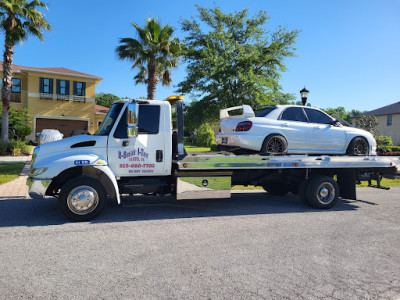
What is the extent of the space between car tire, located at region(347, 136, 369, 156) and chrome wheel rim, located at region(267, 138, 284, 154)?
6.66 feet

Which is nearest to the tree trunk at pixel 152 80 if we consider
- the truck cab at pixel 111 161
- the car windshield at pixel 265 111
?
the car windshield at pixel 265 111

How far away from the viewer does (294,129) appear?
7297 millimetres

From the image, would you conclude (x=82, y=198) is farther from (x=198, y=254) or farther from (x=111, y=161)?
(x=198, y=254)

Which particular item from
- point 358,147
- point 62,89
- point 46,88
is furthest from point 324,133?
point 46,88

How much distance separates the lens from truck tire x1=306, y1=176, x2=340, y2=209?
7.14 meters

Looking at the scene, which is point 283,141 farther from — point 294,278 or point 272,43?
point 272,43

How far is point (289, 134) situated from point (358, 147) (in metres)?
2.13

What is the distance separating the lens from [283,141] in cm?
718

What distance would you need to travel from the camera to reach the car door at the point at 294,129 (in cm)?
724

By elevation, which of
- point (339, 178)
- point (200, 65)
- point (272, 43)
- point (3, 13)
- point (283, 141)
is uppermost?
point (3, 13)

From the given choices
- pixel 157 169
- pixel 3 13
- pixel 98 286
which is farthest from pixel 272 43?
pixel 3 13

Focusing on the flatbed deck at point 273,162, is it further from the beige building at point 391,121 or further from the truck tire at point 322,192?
the beige building at point 391,121

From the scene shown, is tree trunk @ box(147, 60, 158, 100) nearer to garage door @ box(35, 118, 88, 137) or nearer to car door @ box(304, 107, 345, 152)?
car door @ box(304, 107, 345, 152)

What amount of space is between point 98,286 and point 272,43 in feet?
44.5
